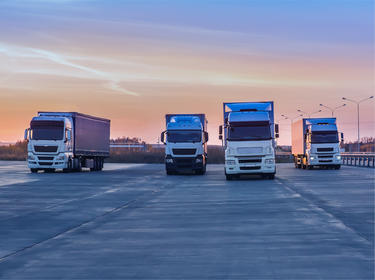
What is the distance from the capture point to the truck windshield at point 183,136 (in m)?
36.8

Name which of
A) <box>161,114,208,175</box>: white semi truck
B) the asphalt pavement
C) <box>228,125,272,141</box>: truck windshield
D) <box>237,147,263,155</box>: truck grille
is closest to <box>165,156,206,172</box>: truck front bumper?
<box>161,114,208,175</box>: white semi truck

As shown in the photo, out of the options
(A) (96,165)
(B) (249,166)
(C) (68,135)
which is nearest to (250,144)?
(B) (249,166)

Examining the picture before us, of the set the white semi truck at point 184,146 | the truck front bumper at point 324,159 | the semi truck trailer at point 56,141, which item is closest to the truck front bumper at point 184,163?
the white semi truck at point 184,146

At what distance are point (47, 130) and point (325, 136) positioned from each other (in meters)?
18.4

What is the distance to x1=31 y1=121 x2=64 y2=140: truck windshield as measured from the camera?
39062 millimetres

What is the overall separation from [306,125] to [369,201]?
99.4ft

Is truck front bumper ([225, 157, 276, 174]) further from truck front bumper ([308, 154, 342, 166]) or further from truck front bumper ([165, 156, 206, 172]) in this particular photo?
truck front bumper ([308, 154, 342, 166])

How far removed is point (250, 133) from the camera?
97.8ft

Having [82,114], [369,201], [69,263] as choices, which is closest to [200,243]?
[69,263]

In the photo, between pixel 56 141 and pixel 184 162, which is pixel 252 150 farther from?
pixel 56 141

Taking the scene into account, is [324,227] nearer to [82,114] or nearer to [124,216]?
[124,216]

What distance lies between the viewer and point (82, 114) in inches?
1676

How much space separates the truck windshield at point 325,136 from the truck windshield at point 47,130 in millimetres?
16941

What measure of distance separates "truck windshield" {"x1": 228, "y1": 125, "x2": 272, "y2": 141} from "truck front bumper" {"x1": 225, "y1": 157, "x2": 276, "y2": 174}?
3.11 feet
